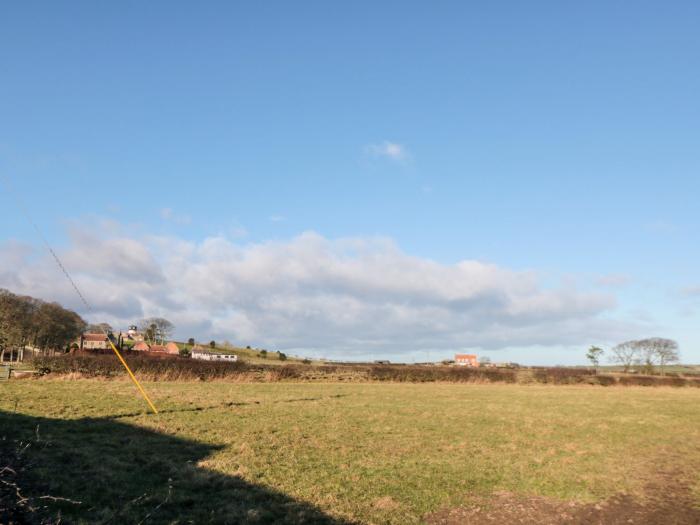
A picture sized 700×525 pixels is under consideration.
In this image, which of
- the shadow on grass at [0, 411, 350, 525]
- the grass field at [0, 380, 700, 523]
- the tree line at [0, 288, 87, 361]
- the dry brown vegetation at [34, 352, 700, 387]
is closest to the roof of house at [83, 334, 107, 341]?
the tree line at [0, 288, 87, 361]

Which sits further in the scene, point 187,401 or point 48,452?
point 187,401

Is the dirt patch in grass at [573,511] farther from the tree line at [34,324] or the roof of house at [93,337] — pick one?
the roof of house at [93,337]

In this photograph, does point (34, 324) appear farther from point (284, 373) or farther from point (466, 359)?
point (466, 359)

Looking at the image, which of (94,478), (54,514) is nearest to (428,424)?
(94,478)

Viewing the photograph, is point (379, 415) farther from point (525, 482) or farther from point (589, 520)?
point (589, 520)

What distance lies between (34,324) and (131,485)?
81365mm

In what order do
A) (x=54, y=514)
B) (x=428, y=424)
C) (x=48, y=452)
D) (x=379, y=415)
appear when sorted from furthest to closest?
(x=379, y=415) < (x=428, y=424) < (x=48, y=452) < (x=54, y=514)

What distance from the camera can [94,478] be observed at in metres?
10.1

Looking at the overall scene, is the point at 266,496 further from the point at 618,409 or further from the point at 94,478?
the point at 618,409

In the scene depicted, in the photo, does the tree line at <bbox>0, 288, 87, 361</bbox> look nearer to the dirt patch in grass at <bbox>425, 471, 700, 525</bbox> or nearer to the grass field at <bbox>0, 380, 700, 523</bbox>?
the grass field at <bbox>0, 380, 700, 523</bbox>

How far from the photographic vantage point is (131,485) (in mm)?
9898

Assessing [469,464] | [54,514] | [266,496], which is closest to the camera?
[54,514]

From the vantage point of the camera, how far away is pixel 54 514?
7848mm

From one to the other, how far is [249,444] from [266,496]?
14.8ft
